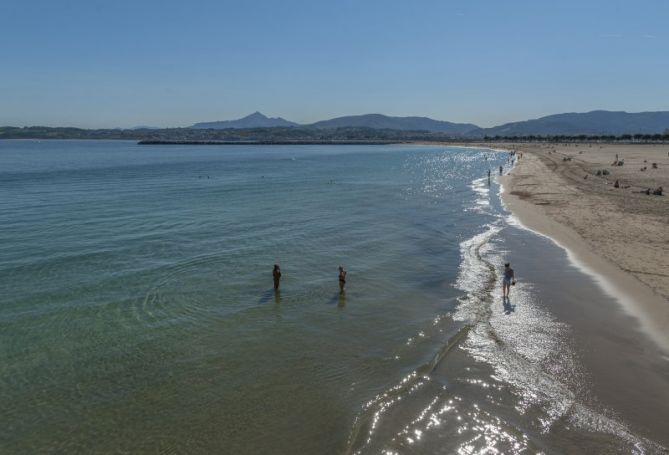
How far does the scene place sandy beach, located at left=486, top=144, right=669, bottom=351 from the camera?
59.8 ft

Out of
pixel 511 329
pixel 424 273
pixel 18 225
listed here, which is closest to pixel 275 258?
pixel 424 273

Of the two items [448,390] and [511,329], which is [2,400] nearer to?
[448,390]

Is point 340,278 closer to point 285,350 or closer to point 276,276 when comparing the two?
point 276,276

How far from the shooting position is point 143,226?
34.2 m

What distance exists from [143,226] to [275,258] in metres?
14.0

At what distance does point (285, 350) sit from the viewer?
15.0 meters

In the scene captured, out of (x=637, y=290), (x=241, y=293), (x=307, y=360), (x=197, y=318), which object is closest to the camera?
(x=307, y=360)

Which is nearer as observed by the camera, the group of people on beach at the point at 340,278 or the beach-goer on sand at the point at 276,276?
the group of people on beach at the point at 340,278

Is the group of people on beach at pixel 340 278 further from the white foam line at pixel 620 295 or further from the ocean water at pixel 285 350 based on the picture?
the white foam line at pixel 620 295

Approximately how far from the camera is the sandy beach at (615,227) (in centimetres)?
1822

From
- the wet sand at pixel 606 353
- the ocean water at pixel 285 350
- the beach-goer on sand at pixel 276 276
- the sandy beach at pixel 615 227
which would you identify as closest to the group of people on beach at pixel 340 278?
the beach-goer on sand at pixel 276 276

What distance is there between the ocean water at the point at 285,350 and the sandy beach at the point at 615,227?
3226mm

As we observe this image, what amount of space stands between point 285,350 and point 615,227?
24.8 meters

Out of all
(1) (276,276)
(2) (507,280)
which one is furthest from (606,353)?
(1) (276,276)
